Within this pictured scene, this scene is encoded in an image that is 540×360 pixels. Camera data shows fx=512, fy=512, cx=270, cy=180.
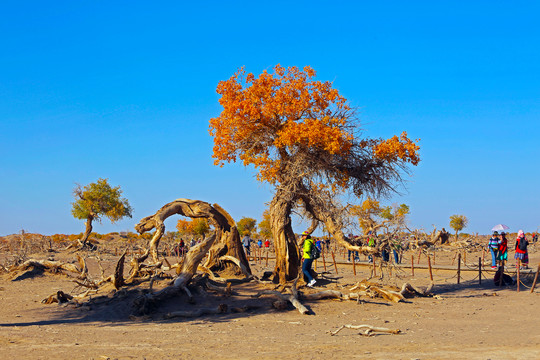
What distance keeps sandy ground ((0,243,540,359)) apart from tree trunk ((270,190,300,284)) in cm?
101

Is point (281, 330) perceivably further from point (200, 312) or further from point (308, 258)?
point (308, 258)

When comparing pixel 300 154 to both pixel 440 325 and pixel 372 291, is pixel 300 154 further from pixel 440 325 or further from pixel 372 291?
pixel 440 325

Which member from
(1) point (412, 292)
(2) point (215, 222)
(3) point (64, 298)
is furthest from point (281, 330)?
(3) point (64, 298)

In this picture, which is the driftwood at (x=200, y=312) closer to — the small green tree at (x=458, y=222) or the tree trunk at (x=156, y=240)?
the tree trunk at (x=156, y=240)

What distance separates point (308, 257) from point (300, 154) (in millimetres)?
3163

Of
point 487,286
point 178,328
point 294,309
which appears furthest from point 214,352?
point 487,286

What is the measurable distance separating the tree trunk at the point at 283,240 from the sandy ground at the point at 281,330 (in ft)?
3.32

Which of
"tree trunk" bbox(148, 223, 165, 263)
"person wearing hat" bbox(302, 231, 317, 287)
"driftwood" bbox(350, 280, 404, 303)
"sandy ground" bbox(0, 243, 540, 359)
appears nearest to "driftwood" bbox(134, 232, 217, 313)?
"sandy ground" bbox(0, 243, 540, 359)

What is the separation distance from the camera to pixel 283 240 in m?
16.3

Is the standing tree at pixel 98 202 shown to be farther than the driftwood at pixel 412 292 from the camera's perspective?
Yes

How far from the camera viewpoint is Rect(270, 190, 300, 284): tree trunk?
1628 centimetres

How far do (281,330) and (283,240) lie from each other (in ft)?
16.3

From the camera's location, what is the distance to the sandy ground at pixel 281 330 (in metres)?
8.94

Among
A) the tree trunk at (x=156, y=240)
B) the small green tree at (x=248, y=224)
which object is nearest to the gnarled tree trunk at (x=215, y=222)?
the tree trunk at (x=156, y=240)
